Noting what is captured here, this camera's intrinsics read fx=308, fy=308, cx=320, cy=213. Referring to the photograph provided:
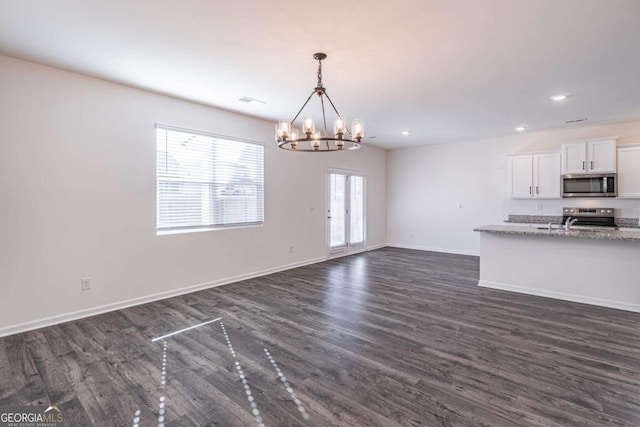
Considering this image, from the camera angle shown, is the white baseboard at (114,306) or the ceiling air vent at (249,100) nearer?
the white baseboard at (114,306)

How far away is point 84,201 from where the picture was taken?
3547mm

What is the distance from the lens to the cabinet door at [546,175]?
5957 millimetres

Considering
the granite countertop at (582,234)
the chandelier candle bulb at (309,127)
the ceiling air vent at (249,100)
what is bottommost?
the granite countertop at (582,234)

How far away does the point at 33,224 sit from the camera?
3.23 metres

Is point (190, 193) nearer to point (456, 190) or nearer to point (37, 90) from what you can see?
point (37, 90)

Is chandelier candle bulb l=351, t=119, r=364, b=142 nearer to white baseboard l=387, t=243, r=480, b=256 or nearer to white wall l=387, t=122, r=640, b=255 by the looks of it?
white wall l=387, t=122, r=640, b=255

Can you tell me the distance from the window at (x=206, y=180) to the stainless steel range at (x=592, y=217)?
5.71 m

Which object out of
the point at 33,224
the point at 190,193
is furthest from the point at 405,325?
the point at 33,224

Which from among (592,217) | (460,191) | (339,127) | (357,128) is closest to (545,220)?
(592,217)

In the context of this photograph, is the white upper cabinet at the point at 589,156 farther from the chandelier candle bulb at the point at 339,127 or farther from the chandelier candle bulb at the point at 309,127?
the chandelier candle bulb at the point at 309,127

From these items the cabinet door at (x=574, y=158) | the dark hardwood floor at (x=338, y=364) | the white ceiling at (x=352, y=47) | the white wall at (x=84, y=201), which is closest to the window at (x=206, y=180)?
the white wall at (x=84, y=201)

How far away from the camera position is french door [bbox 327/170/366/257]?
22.9 ft

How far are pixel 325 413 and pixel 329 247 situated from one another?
4.97 metres

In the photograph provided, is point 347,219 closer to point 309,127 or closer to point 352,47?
point 309,127
